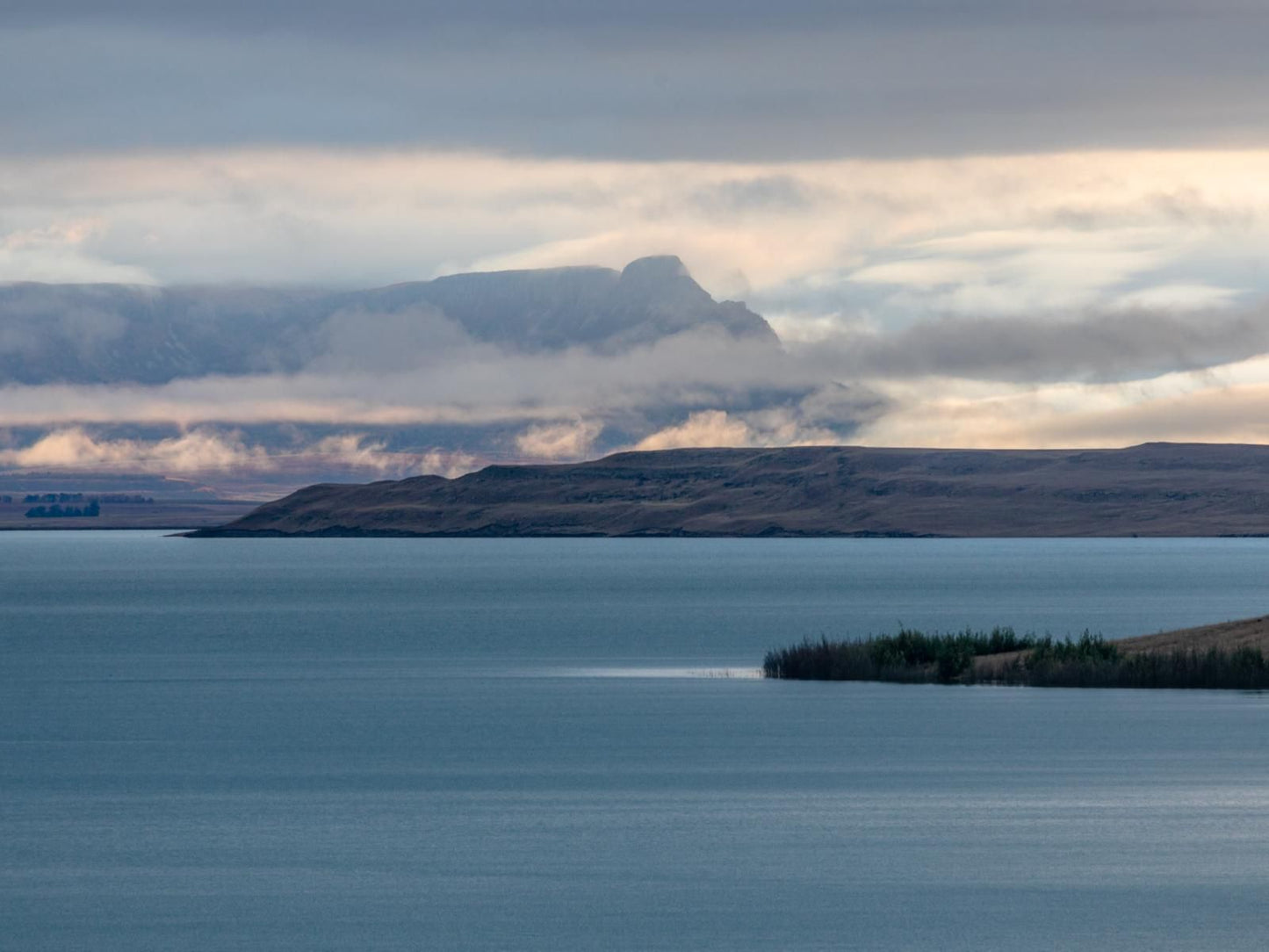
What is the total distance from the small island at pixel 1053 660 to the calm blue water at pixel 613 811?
1.66 metres

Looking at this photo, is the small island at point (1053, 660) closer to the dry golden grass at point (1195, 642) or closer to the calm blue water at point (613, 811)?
the dry golden grass at point (1195, 642)

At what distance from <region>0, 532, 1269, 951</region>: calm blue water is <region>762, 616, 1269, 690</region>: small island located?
1663mm

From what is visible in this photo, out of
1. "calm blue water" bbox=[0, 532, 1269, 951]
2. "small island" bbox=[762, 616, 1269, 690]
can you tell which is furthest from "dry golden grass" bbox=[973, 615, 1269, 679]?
Answer: "calm blue water" bbox=[0, 532, 1269, 951]

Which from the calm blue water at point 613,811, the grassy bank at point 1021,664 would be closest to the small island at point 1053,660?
the grassy bank at point 1021,664

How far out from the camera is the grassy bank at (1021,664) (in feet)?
228

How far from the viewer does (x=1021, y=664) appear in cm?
7181

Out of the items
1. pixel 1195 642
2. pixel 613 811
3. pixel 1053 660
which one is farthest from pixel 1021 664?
pixel 613 811

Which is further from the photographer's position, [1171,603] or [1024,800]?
[1171,603]

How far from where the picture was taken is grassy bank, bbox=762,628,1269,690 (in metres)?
69.6

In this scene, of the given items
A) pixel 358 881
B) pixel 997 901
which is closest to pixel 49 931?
pixel 358 881

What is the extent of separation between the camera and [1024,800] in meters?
44.8

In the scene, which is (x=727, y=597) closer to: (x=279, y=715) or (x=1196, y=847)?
(x=279, y=715)

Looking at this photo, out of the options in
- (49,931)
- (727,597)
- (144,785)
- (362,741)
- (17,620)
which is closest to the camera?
(49,931)

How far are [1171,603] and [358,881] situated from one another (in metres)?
121
